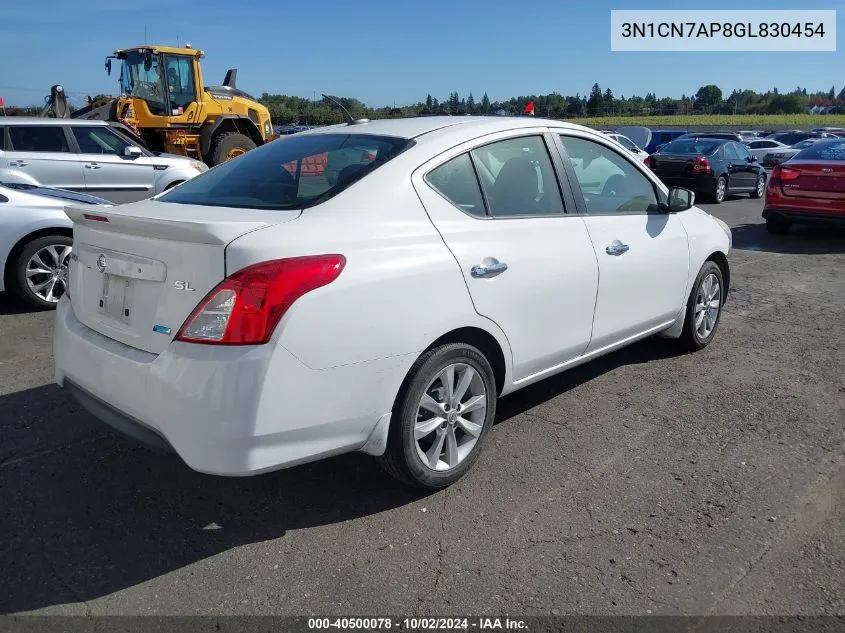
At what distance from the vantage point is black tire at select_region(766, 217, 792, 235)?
11.5m

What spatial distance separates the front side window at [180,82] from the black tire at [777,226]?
38.9ft

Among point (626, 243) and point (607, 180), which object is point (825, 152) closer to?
point (607, 180)

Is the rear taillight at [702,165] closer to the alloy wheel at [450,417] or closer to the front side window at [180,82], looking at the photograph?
the front side window at [180,82]

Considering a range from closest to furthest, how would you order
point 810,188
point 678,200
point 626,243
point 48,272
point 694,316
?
point 626,243
point 678,200
point 694,316
point 48,272
point 810,188

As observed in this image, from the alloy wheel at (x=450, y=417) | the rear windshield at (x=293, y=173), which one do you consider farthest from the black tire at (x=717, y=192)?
the alloy wheel at (x=450, y=417)

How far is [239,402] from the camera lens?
8.50 ft

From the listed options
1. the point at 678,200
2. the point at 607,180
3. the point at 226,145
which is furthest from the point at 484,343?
the point at 226,145

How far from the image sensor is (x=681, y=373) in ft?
16.4

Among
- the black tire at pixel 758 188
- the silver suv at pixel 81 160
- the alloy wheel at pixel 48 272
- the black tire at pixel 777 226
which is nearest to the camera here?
the alloy wheel at pixel 48 272

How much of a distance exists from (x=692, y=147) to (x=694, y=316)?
1304 centimetres

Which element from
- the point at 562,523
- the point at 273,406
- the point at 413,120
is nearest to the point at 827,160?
the point at 413,120

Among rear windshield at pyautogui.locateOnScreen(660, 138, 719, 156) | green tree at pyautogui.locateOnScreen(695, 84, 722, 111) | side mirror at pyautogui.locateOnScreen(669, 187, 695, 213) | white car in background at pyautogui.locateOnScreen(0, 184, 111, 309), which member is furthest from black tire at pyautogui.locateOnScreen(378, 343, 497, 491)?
green tree at pyautogui.locateOnScreen(695, 84, 722, 111)

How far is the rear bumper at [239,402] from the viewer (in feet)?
8.54

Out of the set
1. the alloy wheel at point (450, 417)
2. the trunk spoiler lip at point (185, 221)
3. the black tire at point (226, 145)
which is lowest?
the alloy wheel at point (450, 417)
